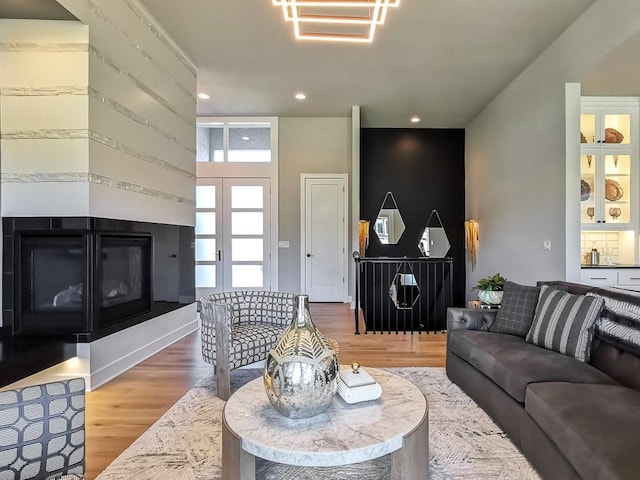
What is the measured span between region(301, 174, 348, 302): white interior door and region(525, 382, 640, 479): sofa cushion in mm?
4948

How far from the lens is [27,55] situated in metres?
2.84

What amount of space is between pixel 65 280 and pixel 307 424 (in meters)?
2.42

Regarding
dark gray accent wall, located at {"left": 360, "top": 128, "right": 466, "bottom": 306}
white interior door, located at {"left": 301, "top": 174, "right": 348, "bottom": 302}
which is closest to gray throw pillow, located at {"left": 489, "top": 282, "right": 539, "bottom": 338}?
white interior door, located at {"left": 301, "top": 174, "right": 348, "bottom": 302}

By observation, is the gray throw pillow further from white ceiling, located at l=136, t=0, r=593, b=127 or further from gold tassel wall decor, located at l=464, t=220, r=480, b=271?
gold tassel wall decor, located at l=464, t=220, r=480, b=271

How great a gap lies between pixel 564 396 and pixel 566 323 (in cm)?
80

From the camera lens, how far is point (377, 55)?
427 centimetres

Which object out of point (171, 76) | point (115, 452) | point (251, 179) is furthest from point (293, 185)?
point (115, 452)

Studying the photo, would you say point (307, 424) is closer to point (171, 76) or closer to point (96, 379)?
point (96, 379)

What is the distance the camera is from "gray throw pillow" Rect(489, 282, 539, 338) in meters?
2.75

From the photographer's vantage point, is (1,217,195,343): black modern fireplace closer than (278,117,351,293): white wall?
Yes

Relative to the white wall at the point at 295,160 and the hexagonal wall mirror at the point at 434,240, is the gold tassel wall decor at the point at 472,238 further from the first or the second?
the white wall at the point at 295,160

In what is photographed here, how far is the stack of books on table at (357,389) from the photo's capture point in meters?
1.66

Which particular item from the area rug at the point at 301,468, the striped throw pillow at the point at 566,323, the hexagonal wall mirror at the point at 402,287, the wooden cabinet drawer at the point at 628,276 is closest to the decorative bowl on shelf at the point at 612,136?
the wooden cabinet drawer at the point at 628,276

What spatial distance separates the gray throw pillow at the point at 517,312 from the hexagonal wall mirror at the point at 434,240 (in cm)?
418
